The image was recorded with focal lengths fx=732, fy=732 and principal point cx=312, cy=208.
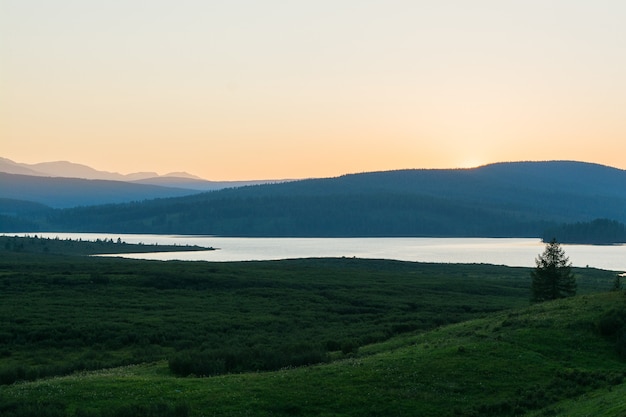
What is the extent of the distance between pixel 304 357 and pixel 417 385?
8.38 metres

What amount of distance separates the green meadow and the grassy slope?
87 millimetres

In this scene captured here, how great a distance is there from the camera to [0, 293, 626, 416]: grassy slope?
27938 mm

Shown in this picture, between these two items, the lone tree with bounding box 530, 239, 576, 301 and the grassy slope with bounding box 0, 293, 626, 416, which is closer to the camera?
the grassy slope with bounding box 0, 293, 626, 416

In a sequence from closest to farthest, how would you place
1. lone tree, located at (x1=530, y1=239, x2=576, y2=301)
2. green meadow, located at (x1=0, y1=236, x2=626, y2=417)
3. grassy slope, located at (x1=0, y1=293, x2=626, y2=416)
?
grassy slope, located at (x1=0, y1=293, x2=626, y2=416)
green meadow, located at (x1=0, y1=236, x2=626, y2=417)
lone tree, located at (x1=530, y1=239, x2=576, y2=301)

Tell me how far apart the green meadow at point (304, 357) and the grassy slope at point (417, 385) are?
87 millimetres

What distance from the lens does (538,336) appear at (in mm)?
38344

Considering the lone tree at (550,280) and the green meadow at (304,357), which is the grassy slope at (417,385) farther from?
the lone tree at (550,280)

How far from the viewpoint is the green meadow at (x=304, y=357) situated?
28.3 metres

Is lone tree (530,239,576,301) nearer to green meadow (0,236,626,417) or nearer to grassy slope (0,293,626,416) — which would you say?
green meadow (0,236,626,417)

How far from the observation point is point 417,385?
101ft

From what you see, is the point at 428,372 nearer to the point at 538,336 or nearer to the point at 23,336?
the point at 538,336

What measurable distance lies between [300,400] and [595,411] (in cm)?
1075

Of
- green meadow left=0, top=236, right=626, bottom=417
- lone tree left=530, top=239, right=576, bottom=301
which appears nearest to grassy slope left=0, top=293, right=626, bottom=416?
green meadow left=0, top=236, right=626, bottom=417

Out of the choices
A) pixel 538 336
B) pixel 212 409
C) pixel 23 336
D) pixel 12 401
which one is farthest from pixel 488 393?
pixel 23 336
